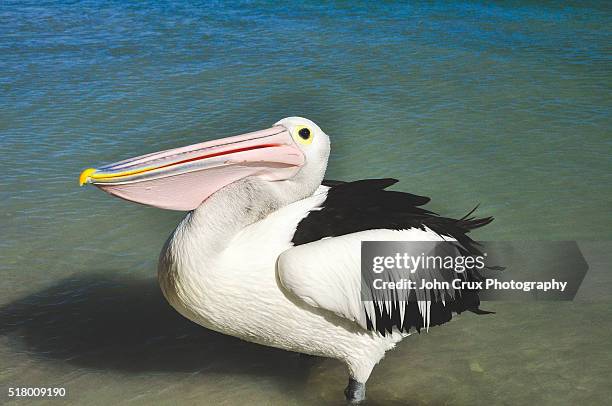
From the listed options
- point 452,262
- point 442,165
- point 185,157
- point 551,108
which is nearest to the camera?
point 185,157

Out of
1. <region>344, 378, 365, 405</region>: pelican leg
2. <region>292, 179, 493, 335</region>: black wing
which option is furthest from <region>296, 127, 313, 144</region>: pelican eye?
<region>344, 378, 365, 405</region>: pelican leg

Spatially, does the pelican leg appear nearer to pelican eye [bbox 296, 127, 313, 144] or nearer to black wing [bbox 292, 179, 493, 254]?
black wing [bbox 292, 179, 493, 254]

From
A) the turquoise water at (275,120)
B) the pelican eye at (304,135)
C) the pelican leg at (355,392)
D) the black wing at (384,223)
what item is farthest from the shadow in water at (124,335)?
the pelican eye at (304,135)

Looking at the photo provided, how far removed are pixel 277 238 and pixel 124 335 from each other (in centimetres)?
107

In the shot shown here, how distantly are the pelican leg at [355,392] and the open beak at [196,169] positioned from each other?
31.3 inches

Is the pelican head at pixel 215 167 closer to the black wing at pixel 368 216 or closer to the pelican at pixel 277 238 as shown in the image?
the pelican at pixel 277 238

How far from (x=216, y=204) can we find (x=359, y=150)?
8.29ft

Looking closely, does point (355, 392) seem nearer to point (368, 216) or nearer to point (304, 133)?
point (368, 216)

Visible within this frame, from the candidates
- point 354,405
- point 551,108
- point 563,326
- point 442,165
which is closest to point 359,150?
point 442,165

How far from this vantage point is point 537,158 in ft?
16.3

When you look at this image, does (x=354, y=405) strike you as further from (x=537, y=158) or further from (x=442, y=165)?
(x=537, y=158)

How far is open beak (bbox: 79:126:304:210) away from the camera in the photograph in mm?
2523

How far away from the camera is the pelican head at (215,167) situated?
2533mm

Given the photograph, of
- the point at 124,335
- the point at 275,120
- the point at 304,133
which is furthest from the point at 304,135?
the point at 275,120
